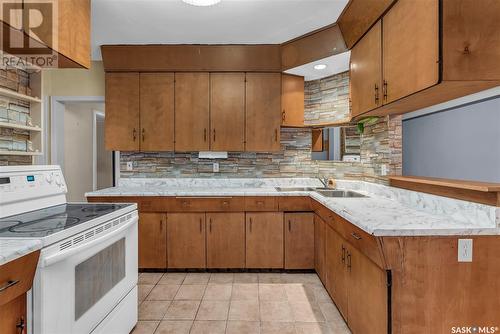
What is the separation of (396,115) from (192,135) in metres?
2.14

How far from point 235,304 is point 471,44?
7.89 feet

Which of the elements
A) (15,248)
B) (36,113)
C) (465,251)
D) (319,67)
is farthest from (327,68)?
(36,113)

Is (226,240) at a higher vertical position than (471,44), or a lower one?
lower

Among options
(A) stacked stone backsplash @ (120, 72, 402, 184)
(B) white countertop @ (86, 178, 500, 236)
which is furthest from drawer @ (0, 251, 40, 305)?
(A) stacked stone backsplash @ (120, 72, 402, 184)

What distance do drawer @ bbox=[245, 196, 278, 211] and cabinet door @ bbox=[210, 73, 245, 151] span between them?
641mm

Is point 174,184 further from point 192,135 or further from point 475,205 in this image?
point 475,205

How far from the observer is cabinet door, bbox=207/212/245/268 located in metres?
3.11

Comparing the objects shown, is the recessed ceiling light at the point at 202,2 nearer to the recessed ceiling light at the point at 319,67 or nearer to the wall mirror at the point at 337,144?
the recessed ceiling light at the point at 319,67

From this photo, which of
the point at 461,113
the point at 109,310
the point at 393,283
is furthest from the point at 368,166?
the point at 109,310

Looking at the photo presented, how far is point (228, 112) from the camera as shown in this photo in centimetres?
337

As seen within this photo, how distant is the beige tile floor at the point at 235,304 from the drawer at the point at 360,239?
732 millimetres

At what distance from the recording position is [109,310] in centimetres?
165

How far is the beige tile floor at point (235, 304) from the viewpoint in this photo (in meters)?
2.12

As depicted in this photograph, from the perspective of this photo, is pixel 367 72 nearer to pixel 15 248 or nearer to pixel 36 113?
pixel 15 248
